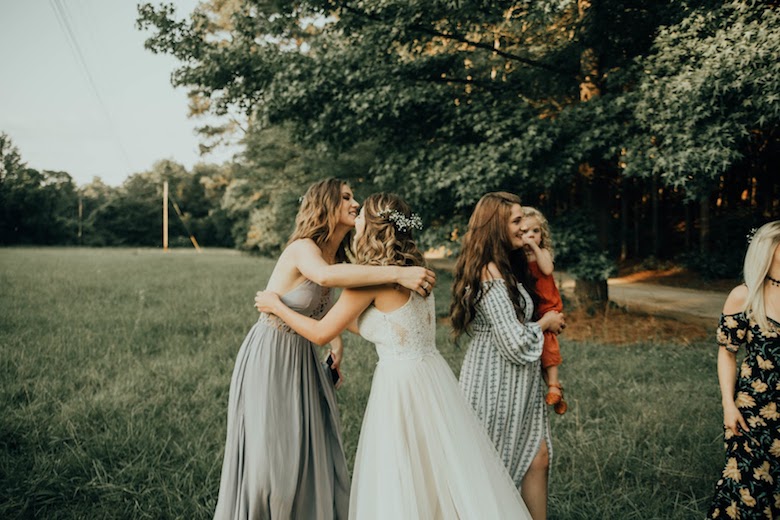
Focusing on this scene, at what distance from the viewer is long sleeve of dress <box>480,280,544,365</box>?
272cm

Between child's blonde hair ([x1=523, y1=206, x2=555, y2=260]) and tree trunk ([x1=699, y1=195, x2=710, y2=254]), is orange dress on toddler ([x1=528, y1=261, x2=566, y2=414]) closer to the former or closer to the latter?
child's blonde hair ([x1=523, y1=206, x2=555, y2=260])

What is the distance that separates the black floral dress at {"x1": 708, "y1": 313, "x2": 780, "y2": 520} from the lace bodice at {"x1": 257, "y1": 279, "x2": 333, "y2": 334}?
2252mm

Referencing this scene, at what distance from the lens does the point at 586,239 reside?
9.31m

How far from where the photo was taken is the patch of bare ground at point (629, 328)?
29.0 ft

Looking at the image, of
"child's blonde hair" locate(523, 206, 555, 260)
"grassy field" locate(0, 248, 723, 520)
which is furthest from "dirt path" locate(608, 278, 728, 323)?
"child's blonde hair" locate(523, 206, 555, 260)

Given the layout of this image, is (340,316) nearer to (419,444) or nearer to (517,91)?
(419,444)

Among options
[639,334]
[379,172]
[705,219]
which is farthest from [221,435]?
[705,219]

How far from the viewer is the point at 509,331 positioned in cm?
272

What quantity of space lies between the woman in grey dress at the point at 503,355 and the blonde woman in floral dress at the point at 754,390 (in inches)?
37.4

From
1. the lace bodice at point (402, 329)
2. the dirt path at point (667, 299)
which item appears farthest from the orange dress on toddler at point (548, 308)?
the dirt path at point (667, 299)

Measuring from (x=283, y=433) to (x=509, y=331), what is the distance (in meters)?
1.26

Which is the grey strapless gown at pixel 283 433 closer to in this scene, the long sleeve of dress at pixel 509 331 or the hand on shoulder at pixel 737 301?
Result: the long sleeve of dress at pixel 509 331

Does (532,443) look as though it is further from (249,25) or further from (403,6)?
(249,25)

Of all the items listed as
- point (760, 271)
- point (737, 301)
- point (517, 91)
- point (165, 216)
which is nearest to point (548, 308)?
point (737, 301)
